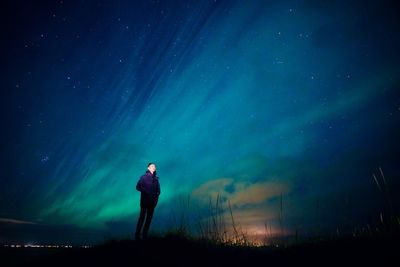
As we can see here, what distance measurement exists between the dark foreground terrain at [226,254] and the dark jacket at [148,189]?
126 centimetres

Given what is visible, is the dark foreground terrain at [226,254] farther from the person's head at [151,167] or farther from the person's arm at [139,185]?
the person's head at [151,167]

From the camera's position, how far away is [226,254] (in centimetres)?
709

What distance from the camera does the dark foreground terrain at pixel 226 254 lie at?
14.8 feet

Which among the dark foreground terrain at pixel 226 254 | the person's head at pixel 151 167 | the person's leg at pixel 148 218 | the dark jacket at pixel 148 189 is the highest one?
the person's head at pixel 151 167

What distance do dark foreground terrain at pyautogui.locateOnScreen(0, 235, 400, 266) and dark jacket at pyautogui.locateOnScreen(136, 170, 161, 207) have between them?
1.26 meters

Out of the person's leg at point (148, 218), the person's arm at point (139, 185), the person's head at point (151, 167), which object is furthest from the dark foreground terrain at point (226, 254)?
the person's head at point (151, 167)

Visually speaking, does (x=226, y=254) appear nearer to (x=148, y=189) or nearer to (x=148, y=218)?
(x=148, y=218)

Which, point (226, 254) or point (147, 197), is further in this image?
point (147, 197)

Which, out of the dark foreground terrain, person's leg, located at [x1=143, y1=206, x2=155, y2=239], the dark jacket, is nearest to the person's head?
the dark jacket

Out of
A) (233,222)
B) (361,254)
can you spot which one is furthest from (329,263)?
(233,222)

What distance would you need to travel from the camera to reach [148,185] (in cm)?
967

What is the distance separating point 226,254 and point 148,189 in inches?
143

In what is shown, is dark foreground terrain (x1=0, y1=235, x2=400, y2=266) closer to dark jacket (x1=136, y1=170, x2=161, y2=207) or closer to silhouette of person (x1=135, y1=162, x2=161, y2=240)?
silhouette of person (x1=135, y1=162, x2=161, y2=240)

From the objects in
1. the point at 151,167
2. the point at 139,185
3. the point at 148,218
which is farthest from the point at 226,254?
the point at 151,167
